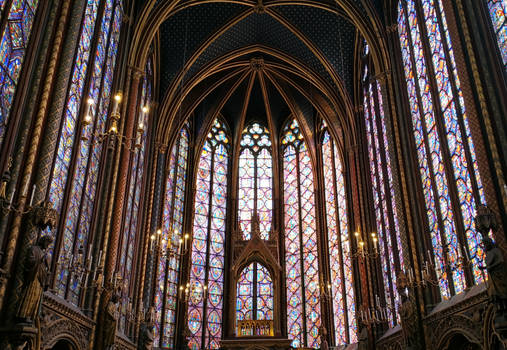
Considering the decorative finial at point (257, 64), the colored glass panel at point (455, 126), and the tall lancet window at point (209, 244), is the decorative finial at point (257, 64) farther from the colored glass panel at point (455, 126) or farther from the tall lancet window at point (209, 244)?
the colored glass panel at point (455, 126)

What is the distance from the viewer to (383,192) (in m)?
17.5

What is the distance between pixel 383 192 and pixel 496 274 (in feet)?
29.5

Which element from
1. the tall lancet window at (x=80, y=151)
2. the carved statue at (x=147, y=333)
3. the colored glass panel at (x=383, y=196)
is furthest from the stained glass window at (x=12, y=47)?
the colored glass panel at (x=383, y=196)

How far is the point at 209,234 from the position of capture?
24.5m

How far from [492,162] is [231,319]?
14519 millimetres

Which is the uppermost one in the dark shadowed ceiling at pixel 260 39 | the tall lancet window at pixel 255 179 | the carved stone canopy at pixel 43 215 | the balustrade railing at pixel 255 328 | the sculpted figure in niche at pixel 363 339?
the dark shadowed ceiling at pixel 260 39

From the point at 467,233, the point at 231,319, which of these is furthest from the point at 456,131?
the point at 231,319

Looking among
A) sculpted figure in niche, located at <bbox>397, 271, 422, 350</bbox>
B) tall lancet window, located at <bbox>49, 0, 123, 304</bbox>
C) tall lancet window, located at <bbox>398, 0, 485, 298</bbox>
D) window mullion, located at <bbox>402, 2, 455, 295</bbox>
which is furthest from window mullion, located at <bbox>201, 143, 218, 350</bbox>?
window mullion, located at <bbox>402, 2, 455, 295</bbox>

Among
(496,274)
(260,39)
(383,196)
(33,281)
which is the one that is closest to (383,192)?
(383,196)

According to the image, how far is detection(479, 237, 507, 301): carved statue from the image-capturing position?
845cm

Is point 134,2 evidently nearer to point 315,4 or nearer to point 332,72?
point 315,4

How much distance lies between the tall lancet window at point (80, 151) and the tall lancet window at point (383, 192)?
9146 millimetres

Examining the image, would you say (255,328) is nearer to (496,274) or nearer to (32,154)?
(496,274)

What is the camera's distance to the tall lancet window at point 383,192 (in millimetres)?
16062
